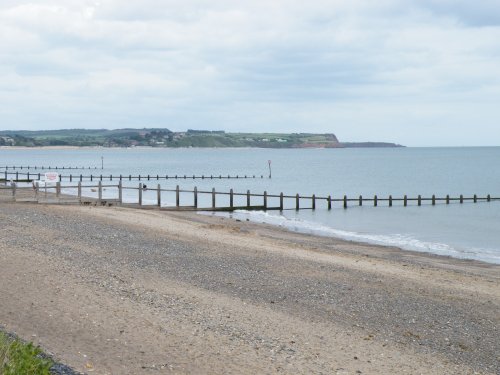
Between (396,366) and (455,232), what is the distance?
3141cm

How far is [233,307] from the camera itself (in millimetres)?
15078

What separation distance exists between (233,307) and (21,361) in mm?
6962

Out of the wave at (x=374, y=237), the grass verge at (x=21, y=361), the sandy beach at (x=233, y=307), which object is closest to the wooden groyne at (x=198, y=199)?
the wave at (x=374, y=237)

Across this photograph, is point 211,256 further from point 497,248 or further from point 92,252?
point 497,248

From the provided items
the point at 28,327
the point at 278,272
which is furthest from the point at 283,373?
the point at 278,272

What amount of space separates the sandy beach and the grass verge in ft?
3.98

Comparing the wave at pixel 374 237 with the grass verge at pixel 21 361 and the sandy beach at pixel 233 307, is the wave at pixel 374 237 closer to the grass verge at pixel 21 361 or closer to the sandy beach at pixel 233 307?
the sandy beach at pixel 233 307

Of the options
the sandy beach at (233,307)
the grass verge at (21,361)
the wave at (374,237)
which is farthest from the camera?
the wave at (374,237)

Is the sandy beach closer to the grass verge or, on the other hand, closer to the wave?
the grass verge

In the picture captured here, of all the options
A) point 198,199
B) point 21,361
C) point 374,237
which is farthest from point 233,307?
point 198,199

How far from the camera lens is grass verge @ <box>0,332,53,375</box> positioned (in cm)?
833

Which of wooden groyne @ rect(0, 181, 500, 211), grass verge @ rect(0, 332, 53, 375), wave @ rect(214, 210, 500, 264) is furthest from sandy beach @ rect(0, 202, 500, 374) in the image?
wooden groyne @ rect(0, 181, 500, 211)

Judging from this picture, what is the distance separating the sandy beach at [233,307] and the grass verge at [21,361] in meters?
1.21

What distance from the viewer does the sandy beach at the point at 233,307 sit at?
1150cm
